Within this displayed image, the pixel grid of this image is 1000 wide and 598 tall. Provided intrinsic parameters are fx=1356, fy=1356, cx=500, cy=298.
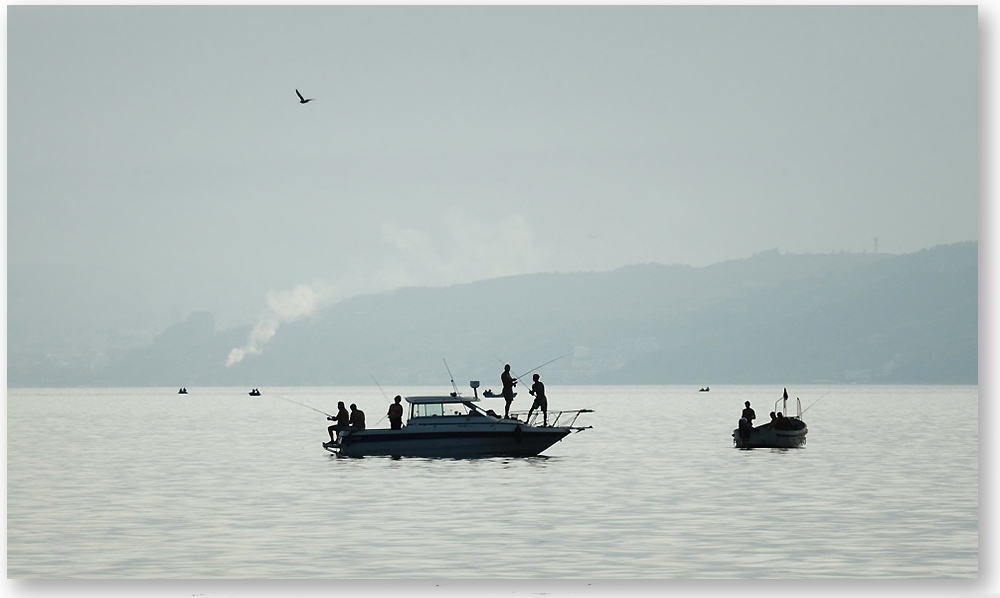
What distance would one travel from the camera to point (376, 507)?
26969 mm

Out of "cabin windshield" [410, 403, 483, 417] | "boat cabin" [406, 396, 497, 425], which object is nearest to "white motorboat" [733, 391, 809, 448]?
"boat cabin" [406, 396, 497, 425]

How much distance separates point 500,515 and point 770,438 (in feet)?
69.4

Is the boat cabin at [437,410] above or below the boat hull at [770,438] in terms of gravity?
above

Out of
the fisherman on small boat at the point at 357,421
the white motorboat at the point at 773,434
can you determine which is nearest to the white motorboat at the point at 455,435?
the fisherman on small boat at the point at 357,421

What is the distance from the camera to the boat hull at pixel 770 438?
44.4m

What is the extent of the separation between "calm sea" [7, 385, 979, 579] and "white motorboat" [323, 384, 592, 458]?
21.7 inches

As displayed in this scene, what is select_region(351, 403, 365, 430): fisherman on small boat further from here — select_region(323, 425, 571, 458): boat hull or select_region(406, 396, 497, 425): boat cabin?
select_region(406, 396, 497, 425): boat cabin

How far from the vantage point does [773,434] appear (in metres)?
44.3

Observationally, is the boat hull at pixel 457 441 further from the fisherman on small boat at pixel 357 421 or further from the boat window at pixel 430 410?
the boat window at pixel 430 410

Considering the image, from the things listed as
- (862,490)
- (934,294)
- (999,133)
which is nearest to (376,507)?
(862,490)

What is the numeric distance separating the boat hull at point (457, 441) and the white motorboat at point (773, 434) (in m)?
9.43

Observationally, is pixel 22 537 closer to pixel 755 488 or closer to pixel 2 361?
pixel 2 361

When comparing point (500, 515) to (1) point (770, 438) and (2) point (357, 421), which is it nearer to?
(2) point (357, 421)

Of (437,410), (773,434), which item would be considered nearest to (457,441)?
(437,410)
